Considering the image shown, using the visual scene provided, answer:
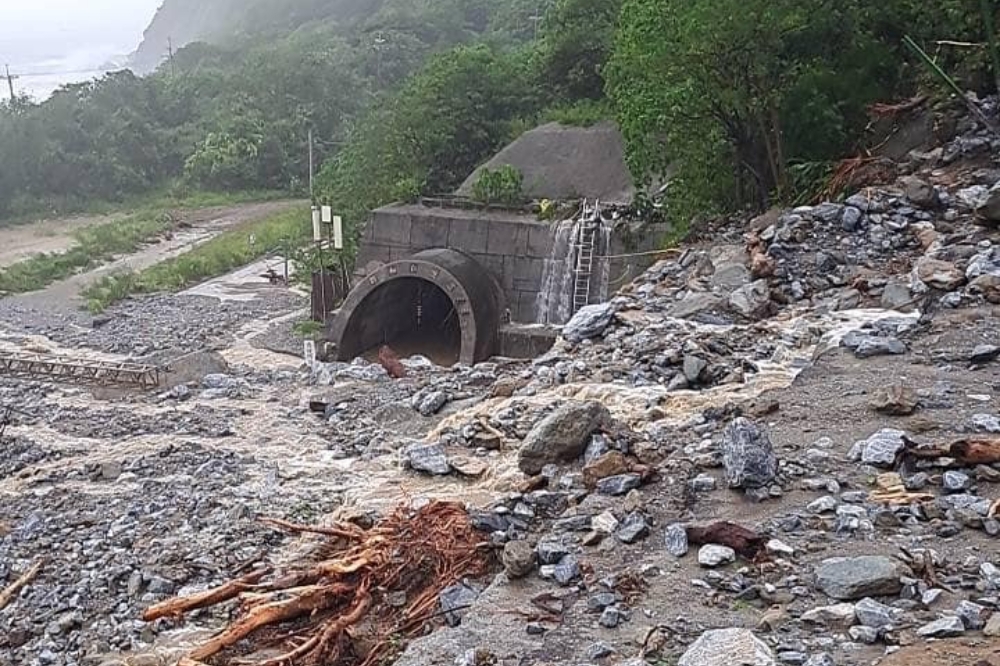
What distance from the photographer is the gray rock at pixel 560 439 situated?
8.09 meters

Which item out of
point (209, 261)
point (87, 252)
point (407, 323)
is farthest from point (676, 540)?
point (87, 252)

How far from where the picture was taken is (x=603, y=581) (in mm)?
5910

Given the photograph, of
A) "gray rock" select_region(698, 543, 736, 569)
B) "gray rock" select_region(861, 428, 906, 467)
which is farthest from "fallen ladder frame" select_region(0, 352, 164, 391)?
"gray rock" select_region(698, 543, 736, 569)

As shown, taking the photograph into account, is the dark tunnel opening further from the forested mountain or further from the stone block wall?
the forested mountain

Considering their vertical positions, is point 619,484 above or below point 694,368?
below

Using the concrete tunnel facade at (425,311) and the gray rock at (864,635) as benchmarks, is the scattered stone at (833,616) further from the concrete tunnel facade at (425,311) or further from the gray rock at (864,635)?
the concrete tunnel facade at (425,311)

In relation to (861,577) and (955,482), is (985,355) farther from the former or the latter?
(861,577)

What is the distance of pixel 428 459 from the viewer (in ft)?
31.2

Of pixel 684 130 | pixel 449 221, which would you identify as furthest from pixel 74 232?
pixel 684 130

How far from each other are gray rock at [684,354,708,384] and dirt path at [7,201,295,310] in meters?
17.7

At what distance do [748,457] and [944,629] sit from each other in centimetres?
203

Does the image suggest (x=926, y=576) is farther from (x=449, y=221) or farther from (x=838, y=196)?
(x=449, y=221)

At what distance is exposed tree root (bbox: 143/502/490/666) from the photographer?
630 centimetres

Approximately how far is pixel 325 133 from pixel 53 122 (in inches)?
388
